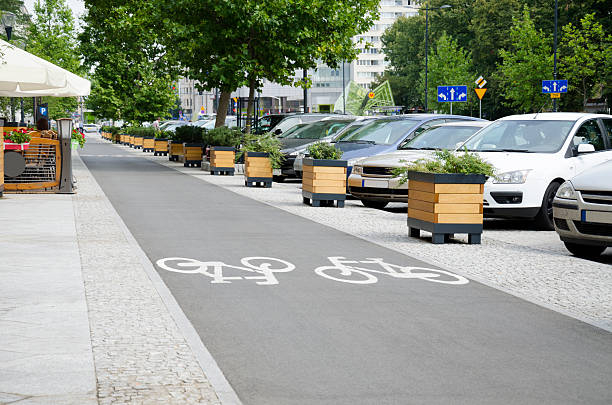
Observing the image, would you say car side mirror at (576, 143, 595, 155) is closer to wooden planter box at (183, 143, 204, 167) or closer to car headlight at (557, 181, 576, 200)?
car headlight at (557, 181, 576, 200)

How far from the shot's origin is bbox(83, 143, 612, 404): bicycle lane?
505 centimetres

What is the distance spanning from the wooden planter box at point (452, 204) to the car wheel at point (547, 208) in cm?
218

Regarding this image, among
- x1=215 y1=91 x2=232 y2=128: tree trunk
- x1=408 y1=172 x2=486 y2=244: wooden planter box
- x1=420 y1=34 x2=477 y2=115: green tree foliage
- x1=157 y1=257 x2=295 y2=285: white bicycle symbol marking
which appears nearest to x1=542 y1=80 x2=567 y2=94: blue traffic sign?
x1=215 y1=91 x2=232 y2=128: tree trunk

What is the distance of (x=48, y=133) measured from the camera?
2178 centimetres

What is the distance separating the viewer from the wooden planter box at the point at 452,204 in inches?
461

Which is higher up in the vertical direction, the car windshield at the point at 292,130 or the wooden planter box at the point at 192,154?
the car windshield at the point at 292,130

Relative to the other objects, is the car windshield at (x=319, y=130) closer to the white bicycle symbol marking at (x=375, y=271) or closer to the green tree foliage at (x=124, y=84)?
the white bicycle symbol marking at (x=375, y=271)

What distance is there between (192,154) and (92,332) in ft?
91.3

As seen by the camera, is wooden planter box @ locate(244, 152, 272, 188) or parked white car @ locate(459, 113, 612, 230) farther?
wooden planter box @ locate(244, 152, 272, 188)

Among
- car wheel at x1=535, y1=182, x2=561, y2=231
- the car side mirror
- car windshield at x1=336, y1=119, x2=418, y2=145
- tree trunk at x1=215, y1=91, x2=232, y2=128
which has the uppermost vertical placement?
tree trunk at x1=215, y1=91, x2=232, y2=128

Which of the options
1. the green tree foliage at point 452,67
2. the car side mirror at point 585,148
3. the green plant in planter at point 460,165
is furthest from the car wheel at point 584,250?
the green tree foliage at point 452,67

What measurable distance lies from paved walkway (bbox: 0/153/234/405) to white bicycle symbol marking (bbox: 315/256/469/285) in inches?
67.8

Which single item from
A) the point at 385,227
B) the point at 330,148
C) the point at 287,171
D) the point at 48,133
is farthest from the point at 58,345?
the point at 287,171

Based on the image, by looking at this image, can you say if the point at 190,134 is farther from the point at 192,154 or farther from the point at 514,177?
the point at 514,177
